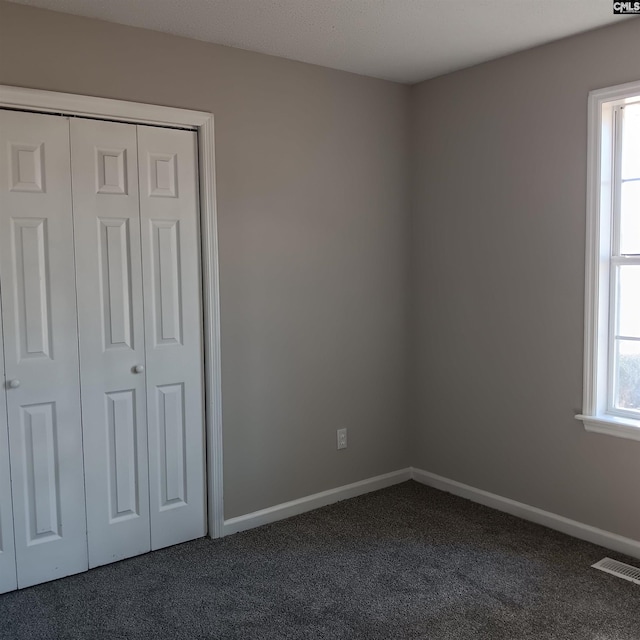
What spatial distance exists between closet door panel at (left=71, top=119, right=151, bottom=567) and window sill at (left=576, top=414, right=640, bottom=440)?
6.94 ft

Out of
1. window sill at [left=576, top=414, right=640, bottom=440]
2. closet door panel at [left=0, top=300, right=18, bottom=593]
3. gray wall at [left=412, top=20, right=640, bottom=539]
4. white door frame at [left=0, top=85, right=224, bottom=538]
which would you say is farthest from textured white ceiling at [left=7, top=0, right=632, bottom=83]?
window sill at [left=576, top=414, right=640, bottom=440]

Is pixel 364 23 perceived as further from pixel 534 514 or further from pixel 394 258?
pixel 534 514

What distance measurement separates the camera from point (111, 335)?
9.53ft

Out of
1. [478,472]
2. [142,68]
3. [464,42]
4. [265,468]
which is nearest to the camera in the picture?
[142,68]

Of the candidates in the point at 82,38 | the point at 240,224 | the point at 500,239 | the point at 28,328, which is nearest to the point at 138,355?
the point at 28,328

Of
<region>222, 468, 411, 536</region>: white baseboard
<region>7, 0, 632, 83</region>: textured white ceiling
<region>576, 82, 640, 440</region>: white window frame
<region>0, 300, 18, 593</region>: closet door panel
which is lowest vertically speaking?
<region>222, 468, 411, 536</region>: white baseboard

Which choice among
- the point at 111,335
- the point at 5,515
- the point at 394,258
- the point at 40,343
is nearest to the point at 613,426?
the point at 394,258

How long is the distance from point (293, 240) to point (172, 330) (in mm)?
818

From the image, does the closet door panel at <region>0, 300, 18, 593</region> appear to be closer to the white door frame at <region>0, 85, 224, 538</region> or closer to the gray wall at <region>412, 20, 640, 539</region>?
A: the white door frame at <region>0, 85, 224, 538</region>

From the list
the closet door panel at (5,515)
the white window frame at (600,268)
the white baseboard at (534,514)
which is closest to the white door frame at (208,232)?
the closet door panel at (5,515)

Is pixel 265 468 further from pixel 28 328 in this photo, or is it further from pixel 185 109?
pixel 185 109

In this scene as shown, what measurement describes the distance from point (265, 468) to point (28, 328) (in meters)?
1.40

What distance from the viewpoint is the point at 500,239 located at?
3459 millimetres

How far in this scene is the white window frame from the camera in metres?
2.99
